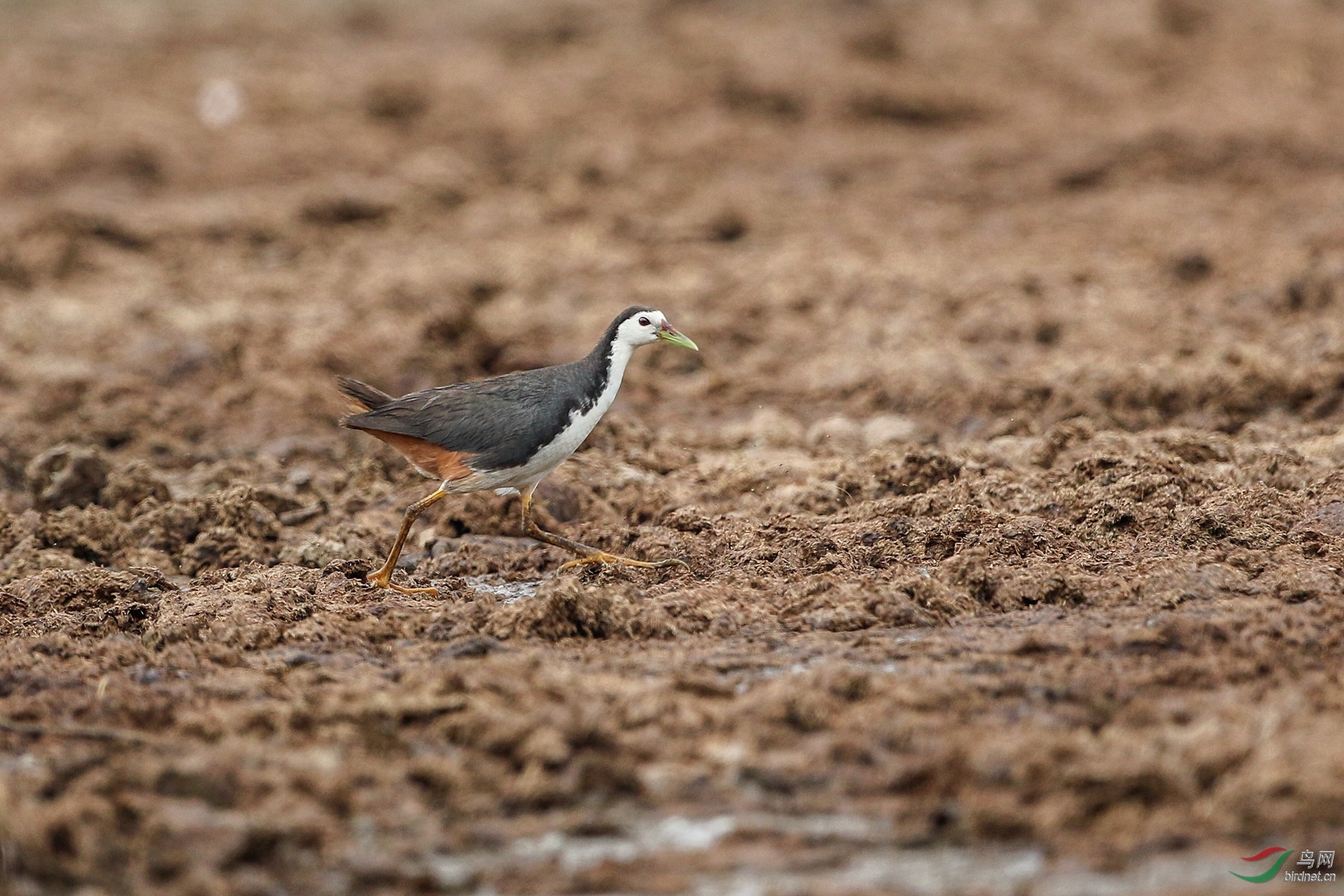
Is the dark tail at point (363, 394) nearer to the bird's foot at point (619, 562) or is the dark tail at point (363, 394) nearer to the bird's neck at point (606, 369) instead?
the bird's neck at point (606, 369)

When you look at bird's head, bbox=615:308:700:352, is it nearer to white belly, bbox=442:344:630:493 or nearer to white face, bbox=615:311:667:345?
white face, bbox=615:311:667:345

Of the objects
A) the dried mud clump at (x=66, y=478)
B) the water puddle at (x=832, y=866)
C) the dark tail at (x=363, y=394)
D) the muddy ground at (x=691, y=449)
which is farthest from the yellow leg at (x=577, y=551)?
the dried mud clump at (x=66, y=478)

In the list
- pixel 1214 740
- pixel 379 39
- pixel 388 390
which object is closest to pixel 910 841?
pixel 1214 740

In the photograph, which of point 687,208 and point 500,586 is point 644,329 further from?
point 687,208

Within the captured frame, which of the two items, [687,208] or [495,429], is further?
[687,208]

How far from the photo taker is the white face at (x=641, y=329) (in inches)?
311

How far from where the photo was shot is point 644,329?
798 centimetres

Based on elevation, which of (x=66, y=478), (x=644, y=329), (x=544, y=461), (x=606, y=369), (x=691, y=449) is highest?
(x=644, y=329)

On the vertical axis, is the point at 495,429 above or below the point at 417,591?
above

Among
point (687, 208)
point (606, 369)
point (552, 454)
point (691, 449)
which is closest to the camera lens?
point (552, 454)

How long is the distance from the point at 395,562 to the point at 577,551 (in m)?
0.95

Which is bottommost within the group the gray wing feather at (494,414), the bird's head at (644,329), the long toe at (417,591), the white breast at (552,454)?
the long toe at (417,591)

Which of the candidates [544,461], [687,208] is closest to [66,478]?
[544,461]

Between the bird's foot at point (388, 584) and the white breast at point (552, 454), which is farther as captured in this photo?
the white breast at point (552, 454)
